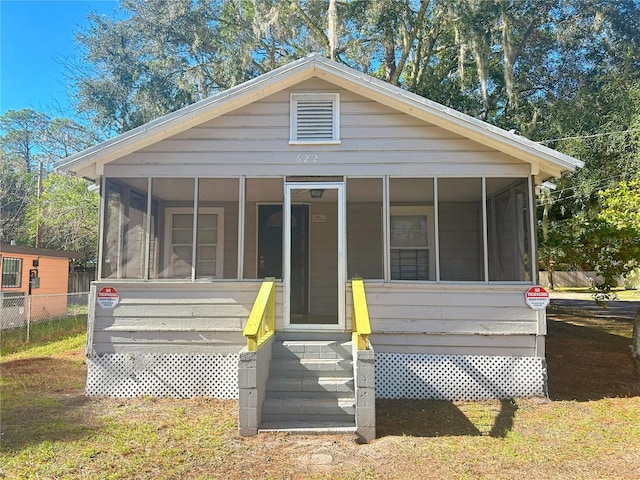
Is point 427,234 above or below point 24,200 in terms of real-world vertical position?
below

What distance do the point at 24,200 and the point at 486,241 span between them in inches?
1072

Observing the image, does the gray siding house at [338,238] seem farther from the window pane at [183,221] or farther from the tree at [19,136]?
the tree at [19,136]

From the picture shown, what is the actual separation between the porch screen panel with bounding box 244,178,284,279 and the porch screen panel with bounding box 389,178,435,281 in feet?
6.07

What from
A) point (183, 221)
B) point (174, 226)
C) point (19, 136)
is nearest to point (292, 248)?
point (183, 221)

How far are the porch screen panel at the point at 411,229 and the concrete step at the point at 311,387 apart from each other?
6.46 ft

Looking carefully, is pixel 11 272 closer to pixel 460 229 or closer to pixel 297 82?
pixel 297 82

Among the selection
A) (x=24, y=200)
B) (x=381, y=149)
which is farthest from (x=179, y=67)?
(x=24, y=200)

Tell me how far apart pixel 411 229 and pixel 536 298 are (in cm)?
219

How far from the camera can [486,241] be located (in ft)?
21.8

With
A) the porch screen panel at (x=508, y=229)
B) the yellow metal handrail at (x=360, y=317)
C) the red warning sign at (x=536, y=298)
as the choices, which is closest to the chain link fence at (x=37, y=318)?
the yellow metal handrail at (x=360, y=317)

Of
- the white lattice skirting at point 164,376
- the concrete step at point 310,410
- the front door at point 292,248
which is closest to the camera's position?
the concrete step at point 310,410

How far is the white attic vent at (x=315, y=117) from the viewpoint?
661cm

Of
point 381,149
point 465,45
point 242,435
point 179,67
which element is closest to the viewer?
point 242,435

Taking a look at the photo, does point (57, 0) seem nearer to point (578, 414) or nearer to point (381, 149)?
point (381, 149)
